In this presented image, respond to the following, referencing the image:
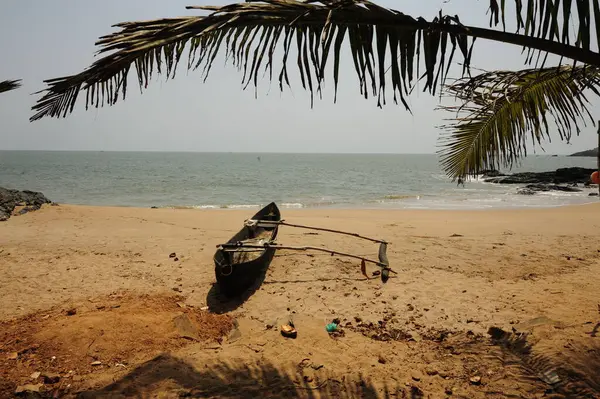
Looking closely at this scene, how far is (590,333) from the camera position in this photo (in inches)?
157

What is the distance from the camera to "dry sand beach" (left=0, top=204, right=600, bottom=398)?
3377 mm

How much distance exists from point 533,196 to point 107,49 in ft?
89.1

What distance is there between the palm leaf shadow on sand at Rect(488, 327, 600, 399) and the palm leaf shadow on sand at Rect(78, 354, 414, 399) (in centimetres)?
103

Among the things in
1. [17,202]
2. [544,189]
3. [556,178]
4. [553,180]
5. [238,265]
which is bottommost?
[238,265]

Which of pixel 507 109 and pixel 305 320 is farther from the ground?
pixel 507 109

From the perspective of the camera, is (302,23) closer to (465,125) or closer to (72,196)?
(465,125)

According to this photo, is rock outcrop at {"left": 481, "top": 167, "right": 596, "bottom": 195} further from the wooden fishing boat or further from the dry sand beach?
the wooden fishing boat

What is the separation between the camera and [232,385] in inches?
130

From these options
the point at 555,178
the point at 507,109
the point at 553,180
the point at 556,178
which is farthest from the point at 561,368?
the point at 555,178

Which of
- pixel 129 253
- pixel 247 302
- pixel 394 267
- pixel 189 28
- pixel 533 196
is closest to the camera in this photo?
pixel 189 28

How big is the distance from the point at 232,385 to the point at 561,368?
282 cm

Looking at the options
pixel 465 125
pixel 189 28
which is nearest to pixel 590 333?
pixel 465 125

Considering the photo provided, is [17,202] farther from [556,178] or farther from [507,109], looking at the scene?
[556,178]

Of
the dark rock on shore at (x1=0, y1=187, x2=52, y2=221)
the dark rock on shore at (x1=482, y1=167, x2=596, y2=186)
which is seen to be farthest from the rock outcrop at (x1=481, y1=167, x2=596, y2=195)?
the dark rock on shore at (x1=0, y1=187, x2=52, y2=221)
